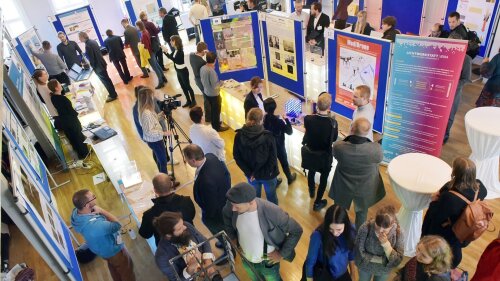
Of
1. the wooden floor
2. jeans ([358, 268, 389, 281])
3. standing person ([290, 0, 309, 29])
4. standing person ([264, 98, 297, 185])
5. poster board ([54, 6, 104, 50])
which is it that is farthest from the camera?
poster board ([54, 6, 104, 50])

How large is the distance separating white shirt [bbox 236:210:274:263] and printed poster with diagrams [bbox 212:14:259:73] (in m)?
4.57

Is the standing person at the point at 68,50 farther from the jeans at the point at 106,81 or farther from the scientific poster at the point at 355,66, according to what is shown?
A: the scientific poster at the point at 355,66

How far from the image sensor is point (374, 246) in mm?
2400

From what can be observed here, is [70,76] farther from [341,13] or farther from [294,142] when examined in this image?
[341,13]

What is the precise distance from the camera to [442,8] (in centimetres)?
713

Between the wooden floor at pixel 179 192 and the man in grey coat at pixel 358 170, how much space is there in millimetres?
799

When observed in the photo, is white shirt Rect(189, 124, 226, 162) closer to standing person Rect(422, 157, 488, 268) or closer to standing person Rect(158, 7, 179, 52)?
standing person Rect(422, 157, 488, 268)

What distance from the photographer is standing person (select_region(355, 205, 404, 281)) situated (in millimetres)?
2311

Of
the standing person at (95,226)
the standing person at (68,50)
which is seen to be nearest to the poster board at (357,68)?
the standing person at (95,226)

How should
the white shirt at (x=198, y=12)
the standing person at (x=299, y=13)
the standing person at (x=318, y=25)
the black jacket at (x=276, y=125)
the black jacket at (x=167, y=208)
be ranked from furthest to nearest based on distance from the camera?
the white shirt at (x=198, y=12)
the standing person at (x=318, y=25)
the standing person at (x=299, y=13)
the black jacket at (x=276, y=125)
the black jacket at (x=167, y=208)

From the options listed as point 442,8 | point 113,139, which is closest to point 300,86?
point 113,139

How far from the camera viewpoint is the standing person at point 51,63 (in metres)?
7.16

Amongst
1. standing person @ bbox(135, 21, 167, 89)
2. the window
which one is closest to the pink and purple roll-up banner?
standing person @ bbox(135, 21, 167, 89)

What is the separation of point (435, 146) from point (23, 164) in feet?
15.4
